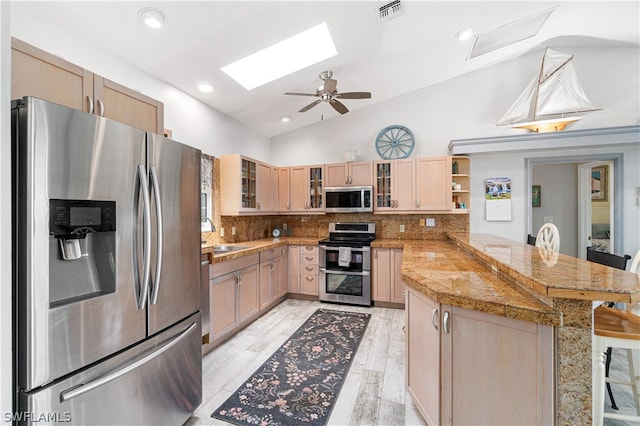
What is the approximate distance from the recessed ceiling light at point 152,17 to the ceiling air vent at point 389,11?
178cm

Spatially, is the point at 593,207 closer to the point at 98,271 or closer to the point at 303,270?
the point at 303,270

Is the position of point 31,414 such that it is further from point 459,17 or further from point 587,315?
point 459,17

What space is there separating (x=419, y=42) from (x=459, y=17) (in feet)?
1.46

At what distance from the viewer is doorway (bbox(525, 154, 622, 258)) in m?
3.89

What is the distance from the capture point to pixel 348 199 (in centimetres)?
437

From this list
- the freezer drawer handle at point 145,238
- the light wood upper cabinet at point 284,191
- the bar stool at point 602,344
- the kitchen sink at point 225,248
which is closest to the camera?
the bar stool at point 602,344

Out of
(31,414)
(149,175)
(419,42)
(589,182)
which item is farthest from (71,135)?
(589,182)

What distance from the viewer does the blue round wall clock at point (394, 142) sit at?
448cm

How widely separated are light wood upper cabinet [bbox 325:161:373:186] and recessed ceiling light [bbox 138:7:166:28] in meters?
2.88

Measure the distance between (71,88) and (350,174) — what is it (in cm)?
349

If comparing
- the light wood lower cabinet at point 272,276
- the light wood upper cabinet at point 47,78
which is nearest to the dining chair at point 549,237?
the light wood lower cabinet at point 272,276

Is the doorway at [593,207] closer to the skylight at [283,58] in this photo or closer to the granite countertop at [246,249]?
the granite countertop at [246,249]

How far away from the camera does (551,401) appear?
1.18m

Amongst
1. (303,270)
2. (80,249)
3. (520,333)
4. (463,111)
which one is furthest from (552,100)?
(80,249)
